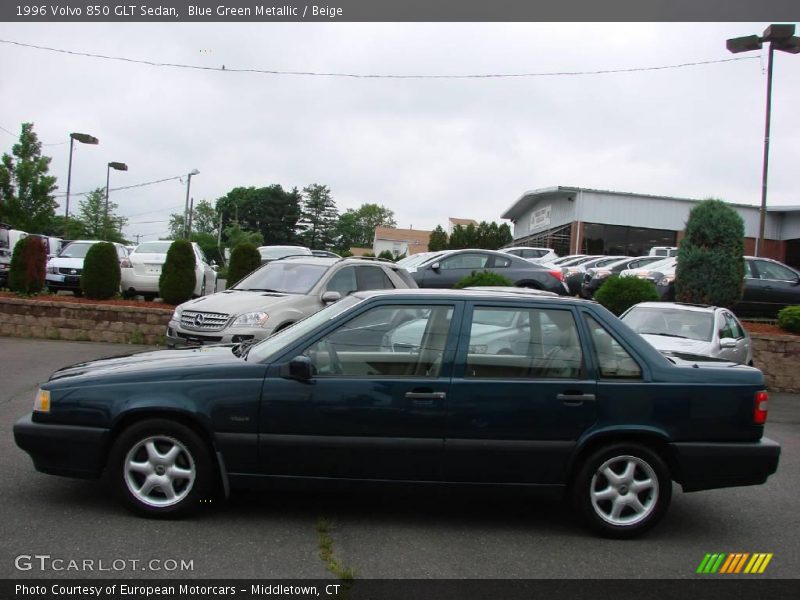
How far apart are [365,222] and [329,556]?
433 ft

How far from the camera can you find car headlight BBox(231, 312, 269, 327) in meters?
9.80

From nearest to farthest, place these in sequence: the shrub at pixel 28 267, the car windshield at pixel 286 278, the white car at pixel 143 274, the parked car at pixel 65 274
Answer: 1. the car windshield at pixel 286 278
2. the shrub at pixel 28 267
3. the white car at pixel 143 274
4. the parked car at pixel 65 274

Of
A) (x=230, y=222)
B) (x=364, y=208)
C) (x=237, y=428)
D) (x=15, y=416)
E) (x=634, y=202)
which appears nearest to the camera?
(x=237, y=428)

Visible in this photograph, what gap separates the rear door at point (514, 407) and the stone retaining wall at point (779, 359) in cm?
971

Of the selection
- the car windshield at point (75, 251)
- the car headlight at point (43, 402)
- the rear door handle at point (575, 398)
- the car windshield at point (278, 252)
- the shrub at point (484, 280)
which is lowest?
the car headlight at point (43, 402)

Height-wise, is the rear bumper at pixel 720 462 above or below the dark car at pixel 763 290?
below

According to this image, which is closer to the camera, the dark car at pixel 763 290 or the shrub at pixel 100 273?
the shrub at pixel 100 273

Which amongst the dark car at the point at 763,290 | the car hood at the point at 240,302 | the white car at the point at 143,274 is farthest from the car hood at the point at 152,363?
the dark car at the point at 763,290

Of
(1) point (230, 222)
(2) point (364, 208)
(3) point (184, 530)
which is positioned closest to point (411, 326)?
(3) point (184, 530)

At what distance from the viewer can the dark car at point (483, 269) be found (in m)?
16.5

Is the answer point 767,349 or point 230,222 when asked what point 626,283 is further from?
point 230,222

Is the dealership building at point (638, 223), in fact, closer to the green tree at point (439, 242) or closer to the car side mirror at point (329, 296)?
the green tree at point (439, 242)

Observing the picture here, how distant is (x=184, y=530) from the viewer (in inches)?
181
